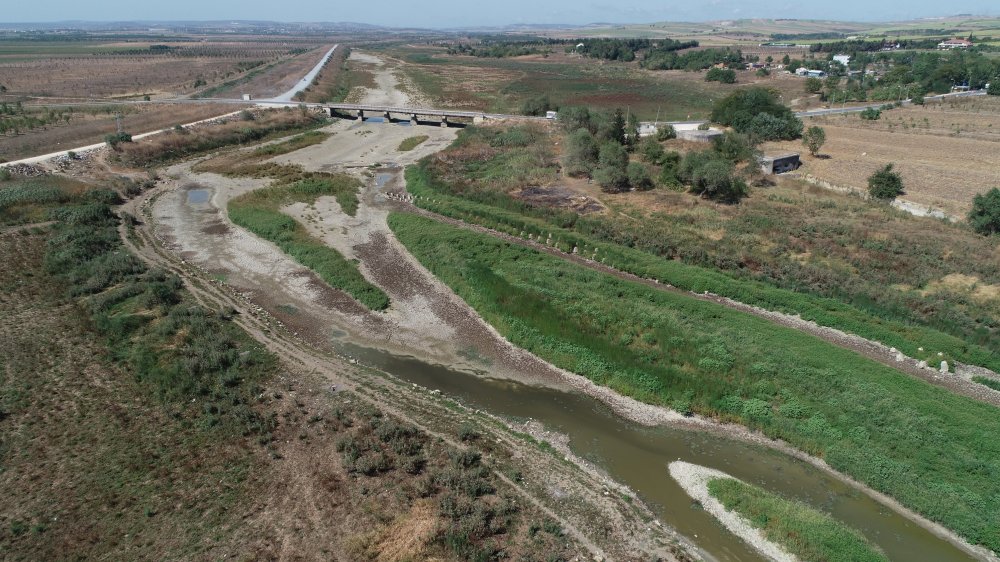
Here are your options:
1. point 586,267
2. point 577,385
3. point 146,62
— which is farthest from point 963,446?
point 146,62

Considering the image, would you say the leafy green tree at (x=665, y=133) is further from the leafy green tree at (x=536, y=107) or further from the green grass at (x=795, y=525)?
the green grass at (x=795, y=525)

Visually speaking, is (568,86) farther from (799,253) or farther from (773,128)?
(799,253)

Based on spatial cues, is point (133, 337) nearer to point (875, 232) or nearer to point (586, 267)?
point (586, 267)

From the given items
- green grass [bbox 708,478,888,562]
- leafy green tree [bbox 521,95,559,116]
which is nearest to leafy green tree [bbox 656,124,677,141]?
leafy green tree [bbox 521,95,559,116]

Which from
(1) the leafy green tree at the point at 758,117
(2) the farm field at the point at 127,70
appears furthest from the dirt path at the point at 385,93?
(1) the leafy green tree at the point at 758,117

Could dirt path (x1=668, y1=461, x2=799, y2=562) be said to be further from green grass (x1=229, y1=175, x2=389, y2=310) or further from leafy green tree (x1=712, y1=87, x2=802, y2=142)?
leafy green tree (x1=712, y1=87, x2=802, y2=142)
